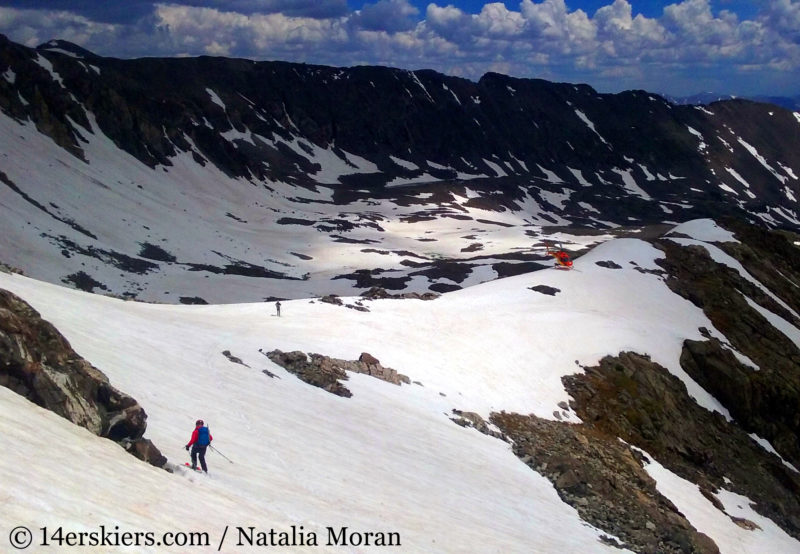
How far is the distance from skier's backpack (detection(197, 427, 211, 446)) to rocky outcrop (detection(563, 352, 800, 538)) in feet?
72.7

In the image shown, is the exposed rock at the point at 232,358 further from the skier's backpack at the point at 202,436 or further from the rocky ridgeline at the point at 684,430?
the rocky ridgeline at the point at 684,430

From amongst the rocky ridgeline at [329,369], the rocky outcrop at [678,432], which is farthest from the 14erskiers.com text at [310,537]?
the rocky outcrop at [678,432]

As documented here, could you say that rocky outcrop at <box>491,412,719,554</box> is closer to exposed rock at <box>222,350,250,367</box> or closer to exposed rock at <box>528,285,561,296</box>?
exposed rock at <box>222,350,250,367</box>

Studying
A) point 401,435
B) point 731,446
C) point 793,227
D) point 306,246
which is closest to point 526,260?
point 306,246

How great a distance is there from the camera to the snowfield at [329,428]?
41.3ft

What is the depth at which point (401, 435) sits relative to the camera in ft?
83.2

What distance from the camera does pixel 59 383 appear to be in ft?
48.6

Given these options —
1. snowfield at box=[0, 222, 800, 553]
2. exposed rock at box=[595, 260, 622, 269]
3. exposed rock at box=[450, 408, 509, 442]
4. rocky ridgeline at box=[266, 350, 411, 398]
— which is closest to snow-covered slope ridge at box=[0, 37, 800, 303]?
exposed rock at box=[595, 260, 622, 269]

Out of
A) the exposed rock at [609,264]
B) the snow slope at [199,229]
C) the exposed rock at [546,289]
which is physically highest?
the exposed rock at [609,264]

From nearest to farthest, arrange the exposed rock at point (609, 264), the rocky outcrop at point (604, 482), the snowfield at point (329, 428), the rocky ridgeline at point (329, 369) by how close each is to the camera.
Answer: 1. the snowfield at point (329, 428)
2. the rocky outcrop at point (604, 482)
3. the rocky ridgeline at point (329, 369)
4. the exposed rock at point (609, 264)

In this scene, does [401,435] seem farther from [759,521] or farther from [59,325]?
[759,521]

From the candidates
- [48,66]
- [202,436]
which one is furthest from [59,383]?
[48,66]

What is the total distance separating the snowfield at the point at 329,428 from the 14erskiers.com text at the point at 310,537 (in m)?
0.10

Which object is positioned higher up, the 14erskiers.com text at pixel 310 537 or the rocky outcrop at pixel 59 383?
the rocky outcrop at pixel 59 383
